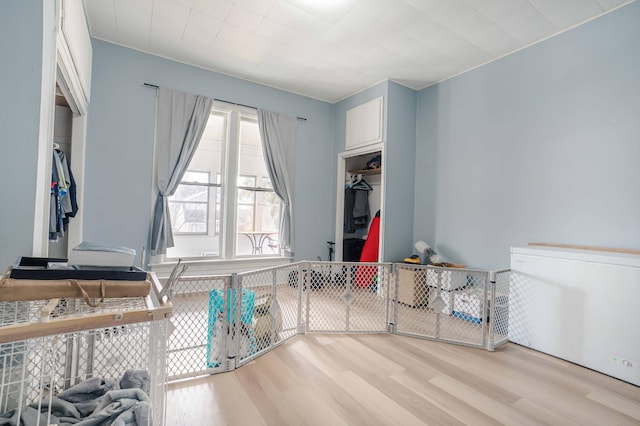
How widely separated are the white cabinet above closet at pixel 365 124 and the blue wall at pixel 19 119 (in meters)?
3.19

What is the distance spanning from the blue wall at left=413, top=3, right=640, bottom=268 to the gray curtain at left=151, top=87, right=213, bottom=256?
297 centimetres

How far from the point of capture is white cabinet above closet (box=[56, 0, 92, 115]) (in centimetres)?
169

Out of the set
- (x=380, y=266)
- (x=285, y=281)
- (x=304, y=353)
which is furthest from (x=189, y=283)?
(x=380, y=266)

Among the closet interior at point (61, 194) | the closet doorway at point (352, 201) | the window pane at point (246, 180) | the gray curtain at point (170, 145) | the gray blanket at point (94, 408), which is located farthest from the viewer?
the closet doorway at point (352, 201)

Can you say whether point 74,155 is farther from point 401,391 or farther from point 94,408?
point 401,391

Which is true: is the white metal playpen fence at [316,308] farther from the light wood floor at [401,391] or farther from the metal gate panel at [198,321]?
the light wood floor at [401,391]

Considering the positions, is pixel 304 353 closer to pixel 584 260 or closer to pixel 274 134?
pixel 584 260

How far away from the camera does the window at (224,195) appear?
3.58 metres

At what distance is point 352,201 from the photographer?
14.9ft

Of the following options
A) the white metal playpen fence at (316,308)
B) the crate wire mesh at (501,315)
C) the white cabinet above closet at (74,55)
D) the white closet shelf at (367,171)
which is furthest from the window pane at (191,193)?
the crate wire mesh at (501,315)

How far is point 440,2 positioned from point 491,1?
394mm

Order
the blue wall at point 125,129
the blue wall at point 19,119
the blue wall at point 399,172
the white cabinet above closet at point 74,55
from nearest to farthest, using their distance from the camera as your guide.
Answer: the blue wall at point 19,119, the white cabinet above closet at point 74,55, the blue wall at point 125,129, the blue wall at point 399,172

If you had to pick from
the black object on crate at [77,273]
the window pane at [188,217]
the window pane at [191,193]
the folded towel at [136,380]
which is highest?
the window pane at [191,193]

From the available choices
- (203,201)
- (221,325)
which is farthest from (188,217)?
(221,325)
